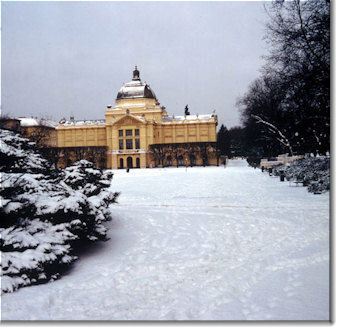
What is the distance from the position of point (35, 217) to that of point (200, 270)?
275 centimetres

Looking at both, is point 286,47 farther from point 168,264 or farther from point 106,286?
point 106,286

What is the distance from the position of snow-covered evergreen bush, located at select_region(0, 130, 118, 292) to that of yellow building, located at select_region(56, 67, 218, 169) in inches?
1737

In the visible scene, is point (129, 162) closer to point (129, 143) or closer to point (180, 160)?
point (129, 143)

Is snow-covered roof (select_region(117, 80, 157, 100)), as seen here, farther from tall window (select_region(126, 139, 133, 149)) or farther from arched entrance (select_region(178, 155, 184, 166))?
arched entrance (select_region(178, 155, 184, 166))

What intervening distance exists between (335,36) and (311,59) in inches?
131

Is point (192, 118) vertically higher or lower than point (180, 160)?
higher

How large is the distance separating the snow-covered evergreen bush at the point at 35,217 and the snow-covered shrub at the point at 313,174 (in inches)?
169

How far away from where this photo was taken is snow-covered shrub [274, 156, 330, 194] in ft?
26.5

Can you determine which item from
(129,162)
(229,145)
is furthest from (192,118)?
(129,162)

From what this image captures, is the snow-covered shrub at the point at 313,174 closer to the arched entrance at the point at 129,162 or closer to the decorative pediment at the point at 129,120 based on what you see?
the arched entrance at the point at 129,162

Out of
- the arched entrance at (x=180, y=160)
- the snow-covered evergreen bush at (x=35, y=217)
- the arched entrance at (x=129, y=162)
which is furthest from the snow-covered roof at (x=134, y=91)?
the snow-covered evergreen bush at (x=35, y=217)

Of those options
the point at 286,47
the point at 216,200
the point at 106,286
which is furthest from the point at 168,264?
the point at 286,47

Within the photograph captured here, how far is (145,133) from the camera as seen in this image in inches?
2315

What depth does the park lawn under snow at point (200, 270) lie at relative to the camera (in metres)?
5.09
